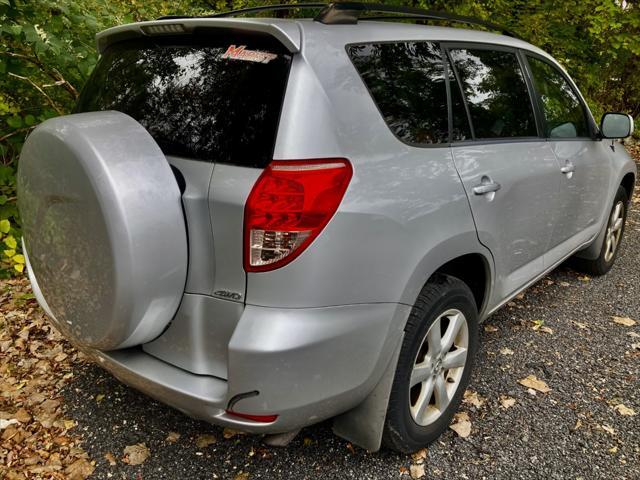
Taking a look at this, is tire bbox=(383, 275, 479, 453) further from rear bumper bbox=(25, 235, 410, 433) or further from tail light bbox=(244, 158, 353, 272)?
tail light bbox=(244, 158, 353, 272)

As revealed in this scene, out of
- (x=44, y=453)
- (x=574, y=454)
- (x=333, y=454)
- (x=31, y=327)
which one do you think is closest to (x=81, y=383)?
(x=44, y=453)

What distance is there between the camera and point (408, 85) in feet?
7.20

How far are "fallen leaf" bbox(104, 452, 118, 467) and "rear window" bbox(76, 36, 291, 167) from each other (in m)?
1.39

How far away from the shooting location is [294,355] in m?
1.74

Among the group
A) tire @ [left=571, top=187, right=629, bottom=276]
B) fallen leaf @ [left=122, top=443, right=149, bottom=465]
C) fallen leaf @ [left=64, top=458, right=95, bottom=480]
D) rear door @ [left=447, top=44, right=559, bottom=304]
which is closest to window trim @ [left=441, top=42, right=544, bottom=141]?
rear door @ [left=447, top=44, right=559, bottom=304]

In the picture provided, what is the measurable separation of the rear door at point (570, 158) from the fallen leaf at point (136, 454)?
250cm

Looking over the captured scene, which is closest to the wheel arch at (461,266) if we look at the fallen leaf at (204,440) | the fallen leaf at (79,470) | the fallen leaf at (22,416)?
the fallen leaf at (204,440)

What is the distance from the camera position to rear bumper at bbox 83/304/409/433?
5.66 ft

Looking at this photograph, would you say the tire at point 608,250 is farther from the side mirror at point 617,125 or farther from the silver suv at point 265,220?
the silver suv at point 265,220

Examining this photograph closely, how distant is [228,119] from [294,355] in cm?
83

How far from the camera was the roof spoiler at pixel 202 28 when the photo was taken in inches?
70.2

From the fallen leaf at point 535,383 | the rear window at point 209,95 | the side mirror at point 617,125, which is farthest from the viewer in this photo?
the side mirror at point 617,125

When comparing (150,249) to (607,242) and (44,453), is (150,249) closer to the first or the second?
(44,453)

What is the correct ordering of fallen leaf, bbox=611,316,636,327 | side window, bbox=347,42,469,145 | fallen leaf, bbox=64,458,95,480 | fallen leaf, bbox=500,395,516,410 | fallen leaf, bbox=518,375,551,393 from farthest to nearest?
fallen leaf, bbox=611,316,636,327 < fallen leaf, bbox=518,375,551,393 < fallen leaf, bbox=500,395,516,410 < fallen leaf, bbox=64,458,95,480 < side window, bbox=347,42,469,145
